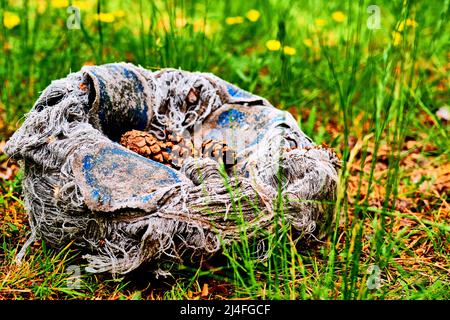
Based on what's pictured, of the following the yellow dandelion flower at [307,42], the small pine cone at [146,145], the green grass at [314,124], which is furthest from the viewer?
the yellow dandelion flower at [307,42]

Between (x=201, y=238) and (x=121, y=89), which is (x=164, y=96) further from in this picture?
(x=201, y=238)

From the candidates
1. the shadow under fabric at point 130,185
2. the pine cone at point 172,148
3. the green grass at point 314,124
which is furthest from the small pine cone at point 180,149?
the green grass at point 314,124

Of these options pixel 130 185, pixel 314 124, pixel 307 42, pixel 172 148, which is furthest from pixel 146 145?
pixel 307 42

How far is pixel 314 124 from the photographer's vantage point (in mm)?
3059

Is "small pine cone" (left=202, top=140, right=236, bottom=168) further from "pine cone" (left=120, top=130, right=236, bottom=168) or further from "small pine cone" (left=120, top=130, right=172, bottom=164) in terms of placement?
"small pine cone" (left=120, top=130, right=172, bottom=164)

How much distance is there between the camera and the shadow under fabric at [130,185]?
6.13ft

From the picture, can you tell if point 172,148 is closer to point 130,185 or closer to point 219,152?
point 219,152

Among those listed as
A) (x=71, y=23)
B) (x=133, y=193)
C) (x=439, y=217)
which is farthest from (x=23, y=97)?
(x=439, y=217)

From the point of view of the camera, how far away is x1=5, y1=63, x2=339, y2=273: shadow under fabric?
1.87 meters

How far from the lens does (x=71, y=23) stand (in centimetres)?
289

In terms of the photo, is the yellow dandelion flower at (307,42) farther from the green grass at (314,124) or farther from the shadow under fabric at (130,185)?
the shadow under fabric at (130,185)

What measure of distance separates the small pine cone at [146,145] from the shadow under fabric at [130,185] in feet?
0.22

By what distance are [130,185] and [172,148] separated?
531mm
